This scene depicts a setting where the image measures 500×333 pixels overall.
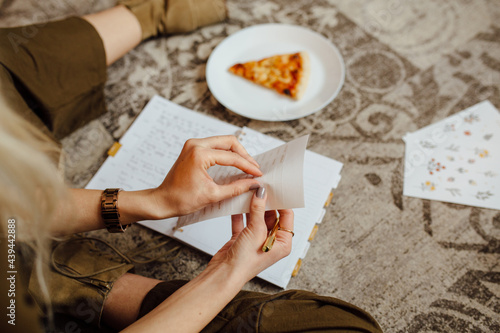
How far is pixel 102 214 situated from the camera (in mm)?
747

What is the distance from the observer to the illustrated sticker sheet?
94cm

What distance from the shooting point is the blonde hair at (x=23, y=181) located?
0.51 m

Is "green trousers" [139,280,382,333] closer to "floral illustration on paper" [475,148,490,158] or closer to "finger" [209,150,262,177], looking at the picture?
"finger" [209,150,262,177]

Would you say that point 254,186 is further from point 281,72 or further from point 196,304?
point 281,72

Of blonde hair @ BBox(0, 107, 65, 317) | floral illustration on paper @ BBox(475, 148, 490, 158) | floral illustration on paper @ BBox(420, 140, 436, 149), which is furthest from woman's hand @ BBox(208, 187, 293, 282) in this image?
floral illustration on paper @ BBox(475, 148, 490, 158)

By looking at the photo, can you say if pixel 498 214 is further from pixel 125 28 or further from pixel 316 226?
pixel 125 28

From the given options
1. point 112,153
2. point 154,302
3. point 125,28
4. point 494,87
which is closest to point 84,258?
point 154,302

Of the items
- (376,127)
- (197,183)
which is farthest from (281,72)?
(197,183)

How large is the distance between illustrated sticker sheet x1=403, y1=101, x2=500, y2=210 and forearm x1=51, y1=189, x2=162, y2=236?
0.69 m

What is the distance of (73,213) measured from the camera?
749 millimetres

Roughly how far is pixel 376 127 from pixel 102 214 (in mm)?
802

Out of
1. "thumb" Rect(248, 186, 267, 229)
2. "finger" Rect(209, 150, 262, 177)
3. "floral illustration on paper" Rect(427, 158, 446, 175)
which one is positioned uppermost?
"finger" Rect(209, 150, 262, 177)

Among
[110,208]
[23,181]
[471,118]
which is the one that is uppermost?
[23,181]

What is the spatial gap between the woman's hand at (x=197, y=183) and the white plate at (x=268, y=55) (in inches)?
13.1
